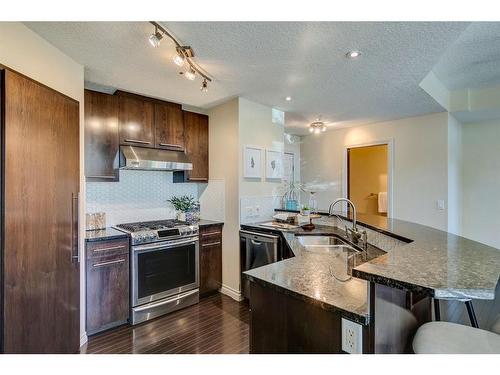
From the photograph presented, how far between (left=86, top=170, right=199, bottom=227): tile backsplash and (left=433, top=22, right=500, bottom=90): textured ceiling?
131 inches

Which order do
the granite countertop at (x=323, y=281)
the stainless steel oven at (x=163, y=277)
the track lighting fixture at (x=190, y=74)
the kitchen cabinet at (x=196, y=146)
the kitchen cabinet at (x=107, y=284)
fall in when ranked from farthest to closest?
1. the kitchen cabinet at (x=196, y=146)
2. the stainless steel oven at (x=163, y=277)
3. the kitchen cabinet at (x=107, y=284)
4. the track lighting fixture at (x=190, y=74)
5. the granite countertop at (x=323, y=281)

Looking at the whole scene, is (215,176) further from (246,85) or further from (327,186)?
(327,186)

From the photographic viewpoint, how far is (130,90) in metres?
2.83

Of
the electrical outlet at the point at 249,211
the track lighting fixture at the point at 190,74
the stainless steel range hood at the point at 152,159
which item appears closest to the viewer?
the track lighting fixture at the point at 190,74

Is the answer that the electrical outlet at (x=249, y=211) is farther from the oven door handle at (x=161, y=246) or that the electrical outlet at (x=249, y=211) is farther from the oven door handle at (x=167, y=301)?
the oven door handle at (x=167, y=301)

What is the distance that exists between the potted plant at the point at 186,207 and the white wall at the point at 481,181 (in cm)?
405

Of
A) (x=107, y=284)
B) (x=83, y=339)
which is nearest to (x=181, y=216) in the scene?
(x=107, y=284)

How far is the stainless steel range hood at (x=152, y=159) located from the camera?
108 inches

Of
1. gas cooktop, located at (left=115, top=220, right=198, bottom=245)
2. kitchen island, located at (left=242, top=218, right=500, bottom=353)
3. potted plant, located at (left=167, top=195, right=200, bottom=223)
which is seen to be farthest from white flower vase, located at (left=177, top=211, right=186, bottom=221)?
kitchen island, located at (left=242, top=218, right=500, bottom=353)

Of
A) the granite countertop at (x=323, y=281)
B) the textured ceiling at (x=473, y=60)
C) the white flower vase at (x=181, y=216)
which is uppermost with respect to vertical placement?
the textured ceiling at (x=473, y=60)

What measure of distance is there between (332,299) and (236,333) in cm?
165

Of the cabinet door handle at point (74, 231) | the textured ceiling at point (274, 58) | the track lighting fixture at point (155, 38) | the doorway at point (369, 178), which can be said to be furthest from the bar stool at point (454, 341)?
the doorway at point (369, 178)

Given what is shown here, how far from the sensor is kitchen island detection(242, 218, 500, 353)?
2.76 ft
